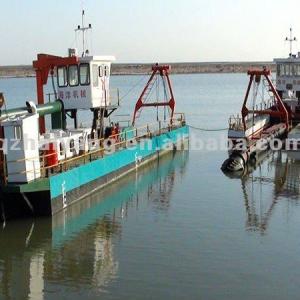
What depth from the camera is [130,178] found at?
953 inches

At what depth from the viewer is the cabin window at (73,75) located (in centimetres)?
2328

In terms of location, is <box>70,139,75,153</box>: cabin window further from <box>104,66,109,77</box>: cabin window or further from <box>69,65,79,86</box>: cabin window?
<box>104,66,109,77</box>: cabin window

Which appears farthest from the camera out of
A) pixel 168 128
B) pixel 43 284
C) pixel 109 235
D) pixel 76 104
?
pixel 168 128

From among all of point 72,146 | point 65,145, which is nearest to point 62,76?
point 72,146

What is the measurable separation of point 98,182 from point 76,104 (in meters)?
4.13

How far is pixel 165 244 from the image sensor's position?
1529cm

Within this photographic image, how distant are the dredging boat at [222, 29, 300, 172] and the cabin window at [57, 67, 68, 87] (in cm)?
849

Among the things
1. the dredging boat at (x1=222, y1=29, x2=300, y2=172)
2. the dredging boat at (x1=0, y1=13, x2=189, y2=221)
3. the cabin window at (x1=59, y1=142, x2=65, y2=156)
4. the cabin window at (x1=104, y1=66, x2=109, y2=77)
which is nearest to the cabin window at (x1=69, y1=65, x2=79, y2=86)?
the dredging boat at (x1=0, y1=13, x2=189, y2=221)

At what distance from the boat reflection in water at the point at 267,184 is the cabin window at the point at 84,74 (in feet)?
25.9

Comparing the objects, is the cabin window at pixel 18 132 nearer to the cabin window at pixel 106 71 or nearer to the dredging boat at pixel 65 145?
the dredging boat at pixel 65 145

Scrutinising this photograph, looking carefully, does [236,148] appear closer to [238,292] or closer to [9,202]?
[9,202]

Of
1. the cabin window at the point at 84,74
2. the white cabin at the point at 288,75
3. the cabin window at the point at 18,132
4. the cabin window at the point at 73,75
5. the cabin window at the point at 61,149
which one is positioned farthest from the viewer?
the white cabin at the point at 288,75

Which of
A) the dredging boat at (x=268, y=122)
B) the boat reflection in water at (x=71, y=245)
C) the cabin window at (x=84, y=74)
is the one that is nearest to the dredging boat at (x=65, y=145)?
the cabin window at (x=84, y=74)

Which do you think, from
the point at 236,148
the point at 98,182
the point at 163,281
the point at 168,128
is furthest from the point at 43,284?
the point at 168,128
